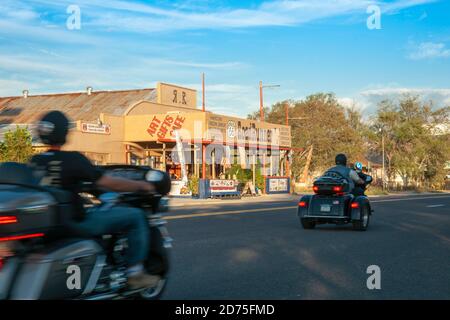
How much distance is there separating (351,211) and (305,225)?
4.20 ft

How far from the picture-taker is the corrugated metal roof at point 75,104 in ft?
161

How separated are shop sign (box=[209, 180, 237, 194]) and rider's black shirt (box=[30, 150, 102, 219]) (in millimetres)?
31104

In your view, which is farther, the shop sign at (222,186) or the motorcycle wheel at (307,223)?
the shop sign at (222,186)

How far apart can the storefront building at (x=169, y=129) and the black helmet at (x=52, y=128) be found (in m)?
Answer: 26.5

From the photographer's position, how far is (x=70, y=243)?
501cm

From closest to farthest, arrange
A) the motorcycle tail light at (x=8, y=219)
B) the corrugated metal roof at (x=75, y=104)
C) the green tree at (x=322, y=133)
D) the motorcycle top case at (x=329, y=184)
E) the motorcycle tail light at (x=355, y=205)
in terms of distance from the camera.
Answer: the motorcycle tail light at (x=8, y=219)
the motorcycle top case at (x=329, y=184)
the motorcycle tail light at (x=355, y=205)
the corrugated metal roof at (x=75, y=104)
the green tree at (x=322, y=133)

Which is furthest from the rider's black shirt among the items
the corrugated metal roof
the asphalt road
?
the corrugated metal roof

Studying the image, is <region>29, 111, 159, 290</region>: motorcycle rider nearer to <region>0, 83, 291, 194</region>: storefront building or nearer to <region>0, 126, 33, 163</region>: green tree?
<region>0, 83, 291, 194</region>: storefront building

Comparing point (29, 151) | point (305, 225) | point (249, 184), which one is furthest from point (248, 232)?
point (249, 184)

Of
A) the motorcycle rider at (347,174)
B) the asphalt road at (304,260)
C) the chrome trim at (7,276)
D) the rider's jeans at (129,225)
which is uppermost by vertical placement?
the motorcycle rider at (347,174)

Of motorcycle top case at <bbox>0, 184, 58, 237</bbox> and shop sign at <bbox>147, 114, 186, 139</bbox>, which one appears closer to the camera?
motorcycle top case at <bbox>0, 184, 58, 237</bbox>

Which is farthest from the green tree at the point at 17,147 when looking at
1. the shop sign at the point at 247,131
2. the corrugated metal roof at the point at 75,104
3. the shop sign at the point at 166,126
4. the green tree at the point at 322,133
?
the green tree at the point at 322,133

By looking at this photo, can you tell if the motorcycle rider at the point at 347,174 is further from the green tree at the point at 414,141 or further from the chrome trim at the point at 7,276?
the green tree at the point at 414,141

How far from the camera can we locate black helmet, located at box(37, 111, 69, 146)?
17.6 ft
